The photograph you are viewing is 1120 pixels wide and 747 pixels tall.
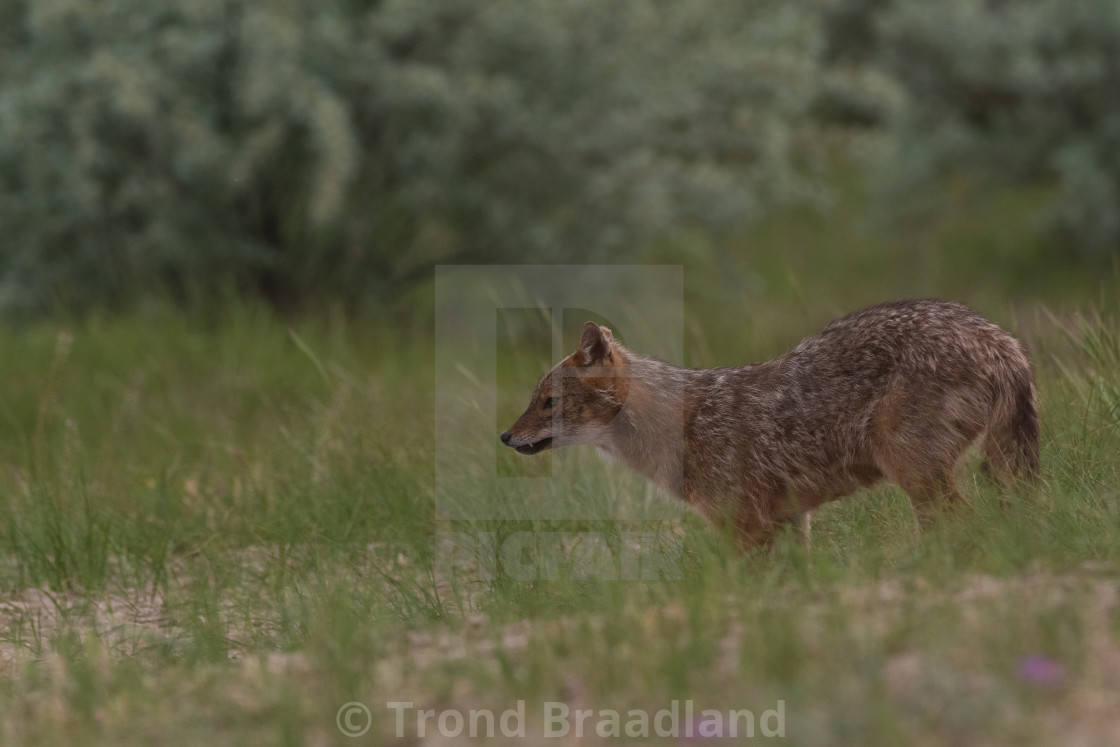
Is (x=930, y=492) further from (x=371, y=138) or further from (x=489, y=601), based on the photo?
(x=371, y=138)

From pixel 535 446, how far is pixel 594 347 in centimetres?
46

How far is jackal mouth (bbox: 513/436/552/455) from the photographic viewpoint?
5.54 m

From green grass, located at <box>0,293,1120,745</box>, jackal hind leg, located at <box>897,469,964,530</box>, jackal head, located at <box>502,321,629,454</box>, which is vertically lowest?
green grass, located at <box>0,293,1120,745</box>

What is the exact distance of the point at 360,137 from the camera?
39.2ft

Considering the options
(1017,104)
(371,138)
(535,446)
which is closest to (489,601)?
(535,446)

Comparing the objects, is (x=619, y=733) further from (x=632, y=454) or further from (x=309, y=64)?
(x=309, y=64)

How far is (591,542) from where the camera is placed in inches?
226

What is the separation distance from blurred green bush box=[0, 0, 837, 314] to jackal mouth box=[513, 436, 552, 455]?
520 cm

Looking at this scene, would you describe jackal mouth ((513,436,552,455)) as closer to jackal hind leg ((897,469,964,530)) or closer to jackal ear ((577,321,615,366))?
jackal ear ((577,321,615,366))

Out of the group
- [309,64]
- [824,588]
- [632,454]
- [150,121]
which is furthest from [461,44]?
[824,588]

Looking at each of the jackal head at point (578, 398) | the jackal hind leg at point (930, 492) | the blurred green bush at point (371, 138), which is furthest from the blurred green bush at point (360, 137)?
the jackal hind leg at point (930, 492)

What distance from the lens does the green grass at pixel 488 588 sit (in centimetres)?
335

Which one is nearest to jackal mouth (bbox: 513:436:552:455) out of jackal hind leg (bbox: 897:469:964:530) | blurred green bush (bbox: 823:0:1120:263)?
jackal hind leg (bbox: 897:469:964:530)

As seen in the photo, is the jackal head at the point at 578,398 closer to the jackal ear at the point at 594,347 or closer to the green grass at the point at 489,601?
the jackal ear at the point at 594,347
